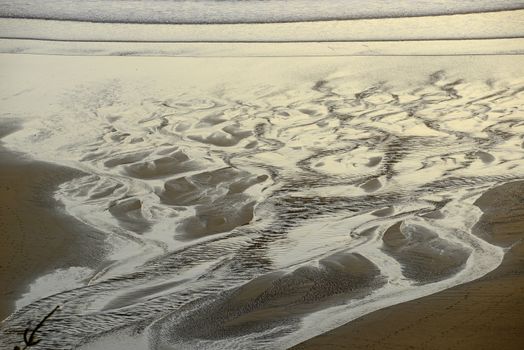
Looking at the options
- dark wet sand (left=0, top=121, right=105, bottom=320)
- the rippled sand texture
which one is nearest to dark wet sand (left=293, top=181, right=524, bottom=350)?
the rippled sand texture

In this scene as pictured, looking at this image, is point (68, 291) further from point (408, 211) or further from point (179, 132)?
point (179, 132)

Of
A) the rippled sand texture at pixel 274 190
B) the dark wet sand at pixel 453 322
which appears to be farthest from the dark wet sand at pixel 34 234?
the dark wet sand at pixel 453 322

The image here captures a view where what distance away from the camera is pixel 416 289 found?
206 inches

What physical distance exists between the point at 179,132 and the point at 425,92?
117 inches

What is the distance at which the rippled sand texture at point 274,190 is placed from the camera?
5.10m

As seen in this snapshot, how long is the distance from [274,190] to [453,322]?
258 centimetres

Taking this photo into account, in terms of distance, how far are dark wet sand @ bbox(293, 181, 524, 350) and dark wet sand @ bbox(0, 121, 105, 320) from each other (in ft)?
6.27

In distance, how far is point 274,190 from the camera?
7082mm

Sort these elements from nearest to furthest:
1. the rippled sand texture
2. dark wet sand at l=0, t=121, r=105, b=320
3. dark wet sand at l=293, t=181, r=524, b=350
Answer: dark wet sand at l=293, t=181, r=524, b=350 < the rippled sand texture < dark wet sand at l=0, t=121, r=105, b=320

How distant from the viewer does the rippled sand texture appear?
5098 mm

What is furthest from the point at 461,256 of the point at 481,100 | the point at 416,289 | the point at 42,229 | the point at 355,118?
the point at 481,100

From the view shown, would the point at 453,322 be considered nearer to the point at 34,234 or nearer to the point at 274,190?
the point at 274,190

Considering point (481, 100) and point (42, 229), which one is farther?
point (481, 100)

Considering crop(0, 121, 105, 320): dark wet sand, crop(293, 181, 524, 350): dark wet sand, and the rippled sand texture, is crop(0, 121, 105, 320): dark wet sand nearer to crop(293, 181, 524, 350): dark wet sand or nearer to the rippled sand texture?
the rippled sand texture
